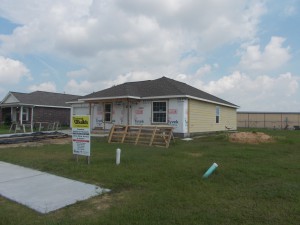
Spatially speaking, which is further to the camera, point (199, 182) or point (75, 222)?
point (199, 182)

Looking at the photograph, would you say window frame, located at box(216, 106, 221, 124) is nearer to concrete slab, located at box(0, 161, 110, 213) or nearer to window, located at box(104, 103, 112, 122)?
window, located at box(104, 103, 112, 122)

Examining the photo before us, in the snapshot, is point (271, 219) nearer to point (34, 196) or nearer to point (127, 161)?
point (34, 196)

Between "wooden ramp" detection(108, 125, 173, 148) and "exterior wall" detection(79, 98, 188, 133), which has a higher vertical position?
"exterior wall" detection(79, 98, 188, 133)

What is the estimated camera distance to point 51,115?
111ft

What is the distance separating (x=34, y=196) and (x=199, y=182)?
11.2 ft

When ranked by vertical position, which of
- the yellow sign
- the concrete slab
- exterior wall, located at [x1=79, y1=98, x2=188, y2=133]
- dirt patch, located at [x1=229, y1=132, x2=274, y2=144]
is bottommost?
the concrete slab

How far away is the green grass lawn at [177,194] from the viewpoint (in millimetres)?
4633

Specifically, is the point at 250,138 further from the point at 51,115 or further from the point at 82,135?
the point at 51,115

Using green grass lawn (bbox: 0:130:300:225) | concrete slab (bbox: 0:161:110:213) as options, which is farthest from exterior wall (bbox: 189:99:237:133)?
concrete slab (bbox: 0:161:110:213)

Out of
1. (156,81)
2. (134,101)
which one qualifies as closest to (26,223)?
(134,101)

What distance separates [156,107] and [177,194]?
14.8 metres

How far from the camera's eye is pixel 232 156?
10758 millimetres

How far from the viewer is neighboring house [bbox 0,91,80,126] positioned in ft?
105

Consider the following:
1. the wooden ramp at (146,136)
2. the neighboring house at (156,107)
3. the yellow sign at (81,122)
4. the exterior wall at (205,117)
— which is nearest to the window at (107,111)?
the neighboring house at (156,107)
